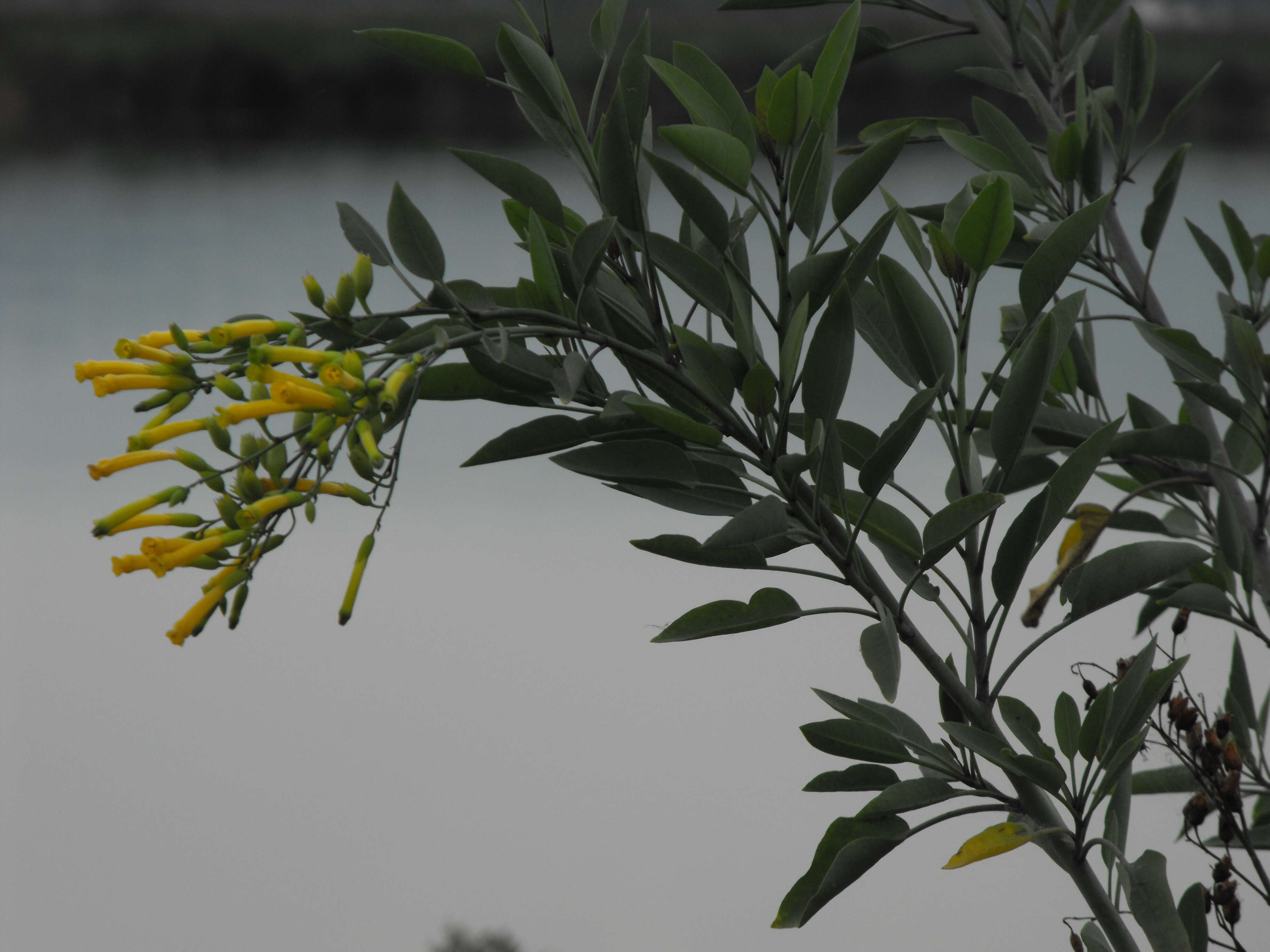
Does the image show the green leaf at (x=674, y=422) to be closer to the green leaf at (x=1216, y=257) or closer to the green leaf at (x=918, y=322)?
the green leaf at (x=918, y=322)

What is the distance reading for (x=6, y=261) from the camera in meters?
1.68

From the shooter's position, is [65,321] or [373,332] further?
[65,321]

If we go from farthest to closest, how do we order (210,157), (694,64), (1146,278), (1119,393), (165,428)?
(210,157), (1119,393), (1146,278), (694,64), (165,428)

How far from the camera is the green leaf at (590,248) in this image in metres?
0.32

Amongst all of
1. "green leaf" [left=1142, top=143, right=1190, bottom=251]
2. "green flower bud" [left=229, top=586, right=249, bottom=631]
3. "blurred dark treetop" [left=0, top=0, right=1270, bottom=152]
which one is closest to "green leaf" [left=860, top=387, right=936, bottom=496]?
"green flower bud" [left=229, top=586, right=249, bottom=631]

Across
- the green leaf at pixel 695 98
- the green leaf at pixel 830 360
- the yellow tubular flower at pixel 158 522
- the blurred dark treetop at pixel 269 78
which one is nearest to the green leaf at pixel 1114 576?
the green leaf at pixel 830 360

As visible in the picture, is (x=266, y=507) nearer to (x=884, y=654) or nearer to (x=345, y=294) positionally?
(x=345, y=294)

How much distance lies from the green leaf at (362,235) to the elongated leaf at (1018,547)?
27cm

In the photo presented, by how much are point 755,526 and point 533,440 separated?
9 centimetres

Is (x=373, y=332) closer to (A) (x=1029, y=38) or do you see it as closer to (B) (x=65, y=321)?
(A) (x=1029, y=38)

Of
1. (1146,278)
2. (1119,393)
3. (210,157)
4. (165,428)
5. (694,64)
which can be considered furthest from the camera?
(210,157)

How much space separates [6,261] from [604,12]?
167 centimetres

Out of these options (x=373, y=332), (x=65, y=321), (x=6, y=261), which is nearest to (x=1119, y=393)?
(x=373, y=332)

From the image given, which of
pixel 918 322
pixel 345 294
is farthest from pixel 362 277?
pixel 918 322
